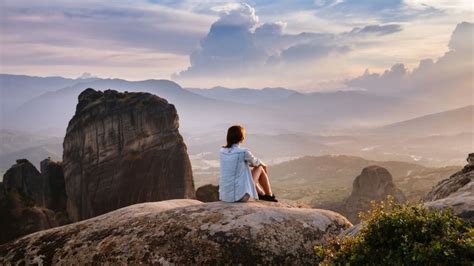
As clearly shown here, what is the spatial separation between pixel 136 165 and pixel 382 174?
4198 inches

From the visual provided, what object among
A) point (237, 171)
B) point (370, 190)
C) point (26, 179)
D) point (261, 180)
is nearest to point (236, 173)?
point (237, 171)

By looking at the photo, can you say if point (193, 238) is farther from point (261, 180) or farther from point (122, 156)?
point (122, 156)

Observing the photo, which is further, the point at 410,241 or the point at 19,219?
the point at 19,219

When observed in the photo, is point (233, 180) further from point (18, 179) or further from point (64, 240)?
point (18, 179)

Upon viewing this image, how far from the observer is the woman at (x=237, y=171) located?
16172mm

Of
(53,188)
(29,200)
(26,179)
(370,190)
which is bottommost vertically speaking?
(370,190)

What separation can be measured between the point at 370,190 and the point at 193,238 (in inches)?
6118

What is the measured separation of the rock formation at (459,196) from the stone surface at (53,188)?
94000 mm

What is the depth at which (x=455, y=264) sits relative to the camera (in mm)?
7582

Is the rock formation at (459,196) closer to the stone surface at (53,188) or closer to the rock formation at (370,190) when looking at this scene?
the stone surface at (53,188)

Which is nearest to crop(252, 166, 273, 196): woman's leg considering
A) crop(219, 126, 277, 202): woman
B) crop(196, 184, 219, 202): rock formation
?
crop(219, 126, 277, 202): woman

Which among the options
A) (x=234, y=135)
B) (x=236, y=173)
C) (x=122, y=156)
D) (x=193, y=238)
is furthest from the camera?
(x=122, y=156)

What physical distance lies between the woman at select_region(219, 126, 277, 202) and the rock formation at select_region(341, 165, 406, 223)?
471 ft

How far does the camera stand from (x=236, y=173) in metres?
16.4
